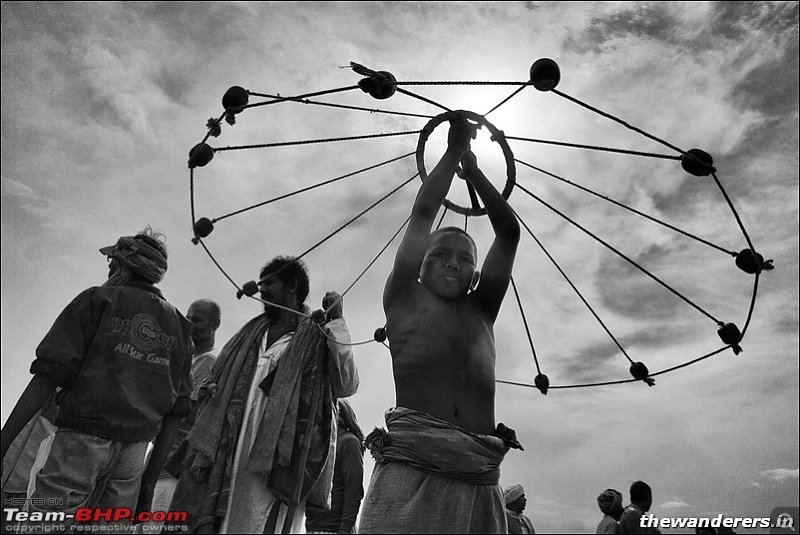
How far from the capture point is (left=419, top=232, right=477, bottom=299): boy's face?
127 inches

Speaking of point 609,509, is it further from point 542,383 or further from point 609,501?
point 542,383

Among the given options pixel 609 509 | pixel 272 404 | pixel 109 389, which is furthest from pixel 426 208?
pixel 609 509

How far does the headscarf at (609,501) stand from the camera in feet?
25.4

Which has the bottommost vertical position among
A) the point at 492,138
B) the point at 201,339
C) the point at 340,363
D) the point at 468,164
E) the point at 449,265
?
the point at 340,363

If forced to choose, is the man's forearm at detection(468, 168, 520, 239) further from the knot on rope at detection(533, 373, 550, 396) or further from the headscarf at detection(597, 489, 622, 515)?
the headscarf at detection(597, 489, 622, 515)

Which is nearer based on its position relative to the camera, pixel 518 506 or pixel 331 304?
pixel 331 304

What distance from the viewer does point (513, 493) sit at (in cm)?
841

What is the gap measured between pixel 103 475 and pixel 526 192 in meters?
3.18

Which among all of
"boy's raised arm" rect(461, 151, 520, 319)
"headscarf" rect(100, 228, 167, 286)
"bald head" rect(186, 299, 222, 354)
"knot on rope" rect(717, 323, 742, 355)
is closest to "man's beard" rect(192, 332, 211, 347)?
"bald head" rect(186, 299, 222, 354)

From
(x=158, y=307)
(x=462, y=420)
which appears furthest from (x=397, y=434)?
(x=158, y=307)

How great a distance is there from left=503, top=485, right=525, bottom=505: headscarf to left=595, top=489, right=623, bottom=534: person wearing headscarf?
42.6 inches

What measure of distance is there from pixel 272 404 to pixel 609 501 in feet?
18.0

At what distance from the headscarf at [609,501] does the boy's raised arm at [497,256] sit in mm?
5683

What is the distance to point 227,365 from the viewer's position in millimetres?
4676
